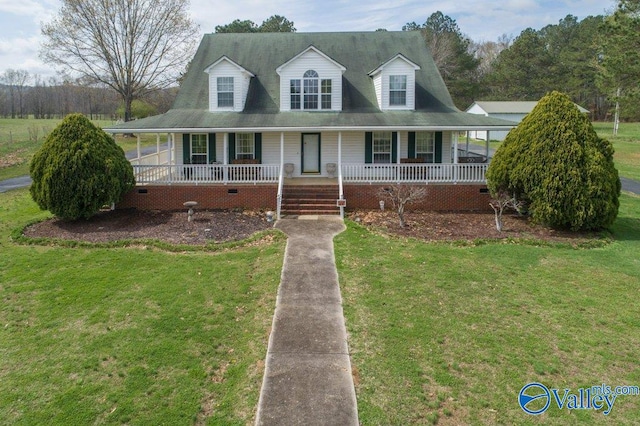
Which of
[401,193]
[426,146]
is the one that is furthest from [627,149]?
[401,193]

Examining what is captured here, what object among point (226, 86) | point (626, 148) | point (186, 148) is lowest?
point (186, 148)

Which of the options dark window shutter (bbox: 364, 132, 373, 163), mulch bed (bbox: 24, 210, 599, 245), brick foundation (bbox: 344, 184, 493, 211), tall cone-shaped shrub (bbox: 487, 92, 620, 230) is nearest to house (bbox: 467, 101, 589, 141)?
dark window shutter (bbox: 364, 132, 373, 163)

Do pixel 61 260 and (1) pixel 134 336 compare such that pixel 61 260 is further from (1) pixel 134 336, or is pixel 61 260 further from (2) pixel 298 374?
(2) pixel 298 374

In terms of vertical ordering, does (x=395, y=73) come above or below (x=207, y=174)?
above

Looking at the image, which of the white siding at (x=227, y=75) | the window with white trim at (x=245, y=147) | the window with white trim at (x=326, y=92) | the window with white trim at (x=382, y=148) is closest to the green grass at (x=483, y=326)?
the window with white trim at (x=382, y=148)

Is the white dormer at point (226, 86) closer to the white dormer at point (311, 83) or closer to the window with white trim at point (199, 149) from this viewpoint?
the window with white trim at point (199, 149)

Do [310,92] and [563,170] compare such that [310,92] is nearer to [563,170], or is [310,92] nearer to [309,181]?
[309,181]
